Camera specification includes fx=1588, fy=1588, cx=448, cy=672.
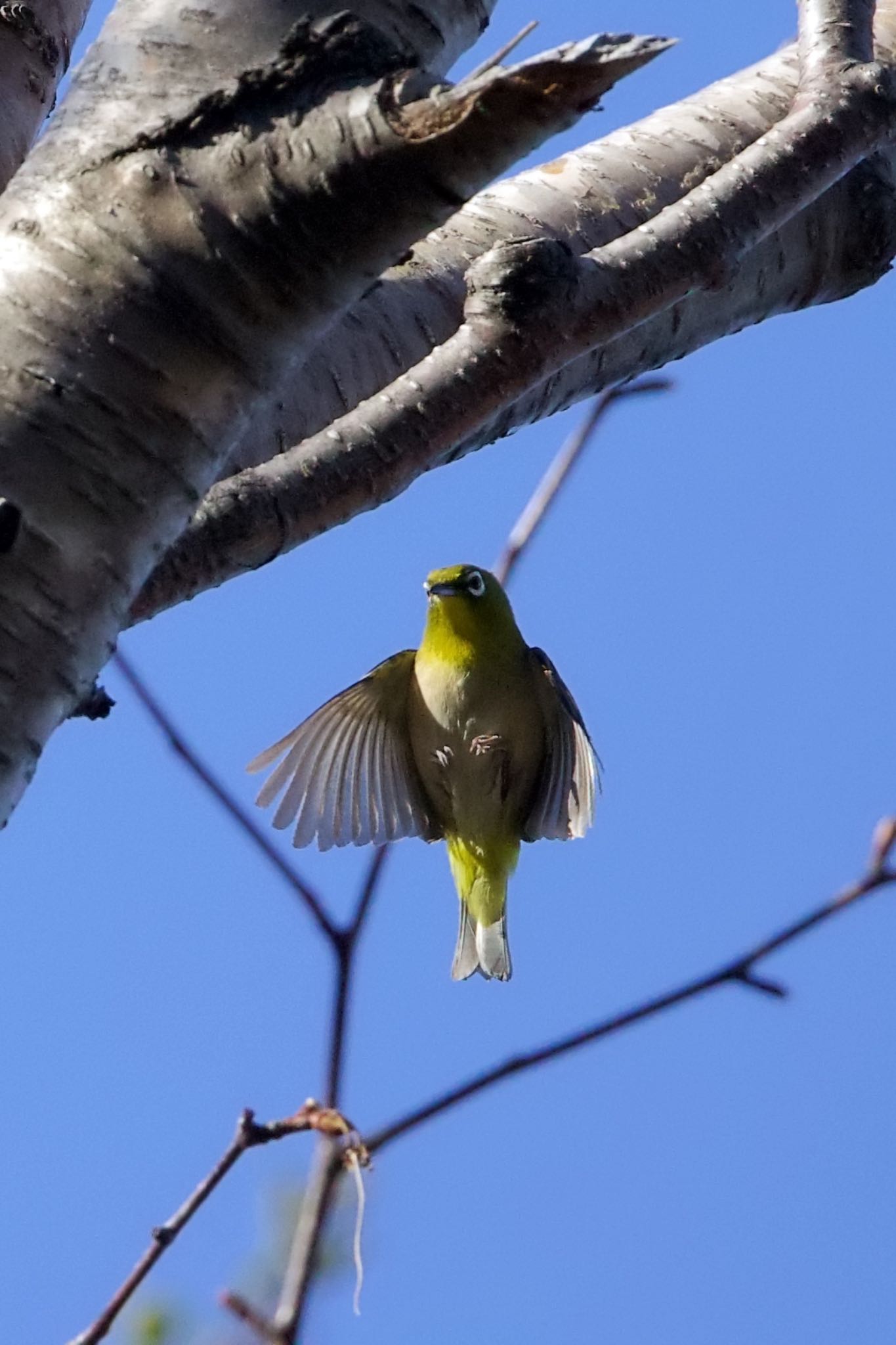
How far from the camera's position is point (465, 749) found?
4.50 meters

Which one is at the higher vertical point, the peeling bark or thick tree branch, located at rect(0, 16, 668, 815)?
the peeling bark

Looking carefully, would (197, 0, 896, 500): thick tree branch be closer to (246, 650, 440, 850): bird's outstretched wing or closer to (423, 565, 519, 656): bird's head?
(246, 650, 440, 850): bird's outstretched wing

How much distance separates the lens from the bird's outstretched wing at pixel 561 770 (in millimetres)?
4121

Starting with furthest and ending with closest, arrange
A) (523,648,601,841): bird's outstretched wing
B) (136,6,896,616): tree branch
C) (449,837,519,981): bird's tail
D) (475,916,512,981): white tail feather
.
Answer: (449,837,519,981): bird's tail → (475,916,512,981): white tail feather → (523,648,601,841): bird's outstretched wing → (136,6,896,616): tree branch

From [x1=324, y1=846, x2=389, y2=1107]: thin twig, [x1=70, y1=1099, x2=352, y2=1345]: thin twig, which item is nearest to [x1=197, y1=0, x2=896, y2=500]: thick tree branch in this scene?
[x1=324, y1=846, x2=389, y2=1107]: thin twig

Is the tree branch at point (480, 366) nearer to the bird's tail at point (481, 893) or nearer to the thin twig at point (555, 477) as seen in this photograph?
the thin twig at point (555, 477)

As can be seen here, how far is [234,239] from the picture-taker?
1.18 m

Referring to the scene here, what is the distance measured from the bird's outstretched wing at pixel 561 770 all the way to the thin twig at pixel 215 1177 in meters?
2.74

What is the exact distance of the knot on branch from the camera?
61.2 inches

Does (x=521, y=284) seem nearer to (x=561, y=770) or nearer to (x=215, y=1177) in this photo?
(x=215, y=1177)

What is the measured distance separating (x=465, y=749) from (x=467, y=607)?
0.46 metres

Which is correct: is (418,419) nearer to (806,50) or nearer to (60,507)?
(60,507)

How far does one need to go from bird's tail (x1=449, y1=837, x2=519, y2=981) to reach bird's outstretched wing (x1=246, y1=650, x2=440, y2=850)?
12 cm

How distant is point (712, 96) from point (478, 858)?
230 cm
